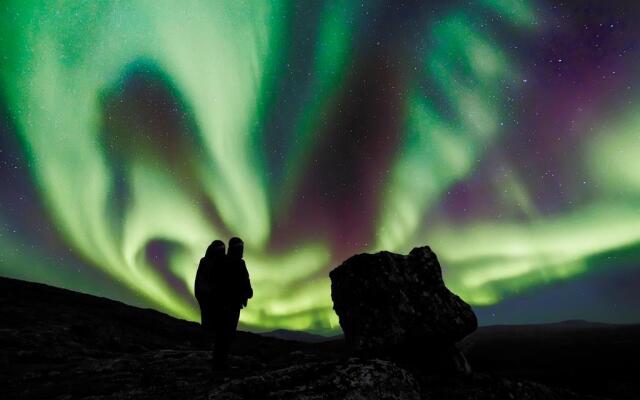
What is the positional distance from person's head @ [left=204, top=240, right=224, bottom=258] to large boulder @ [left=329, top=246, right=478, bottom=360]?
6065 mm

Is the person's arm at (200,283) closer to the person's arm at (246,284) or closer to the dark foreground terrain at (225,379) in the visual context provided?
the person's arm at (246,284)

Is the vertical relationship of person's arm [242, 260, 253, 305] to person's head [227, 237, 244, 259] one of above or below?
below

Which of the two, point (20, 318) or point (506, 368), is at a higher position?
point (20, 318)

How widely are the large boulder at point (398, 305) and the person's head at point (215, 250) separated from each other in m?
6.06

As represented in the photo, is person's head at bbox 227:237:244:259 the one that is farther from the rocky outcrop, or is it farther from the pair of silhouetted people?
the rocky outcrop

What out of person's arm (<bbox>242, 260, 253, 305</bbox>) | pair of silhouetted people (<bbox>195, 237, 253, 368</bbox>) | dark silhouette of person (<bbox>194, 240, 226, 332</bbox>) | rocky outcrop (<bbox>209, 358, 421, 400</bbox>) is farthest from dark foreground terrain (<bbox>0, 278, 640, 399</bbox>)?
person's arm (<bbox>242, 260, 253, 305</bbox>)

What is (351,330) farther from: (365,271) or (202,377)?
(202,377)

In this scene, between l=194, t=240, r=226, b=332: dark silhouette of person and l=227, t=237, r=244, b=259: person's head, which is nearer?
l=194, t=240, r=226, b=332: dark silhouette of person

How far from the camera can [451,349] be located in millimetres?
12133

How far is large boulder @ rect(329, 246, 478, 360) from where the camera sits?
39.7 ft

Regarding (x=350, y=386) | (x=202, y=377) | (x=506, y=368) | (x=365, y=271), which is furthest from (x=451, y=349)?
(x=506, y=368)

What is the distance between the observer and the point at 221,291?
927 cm

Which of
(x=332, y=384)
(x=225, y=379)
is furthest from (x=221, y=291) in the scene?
(x=332, y=384)

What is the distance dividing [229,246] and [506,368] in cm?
2760
